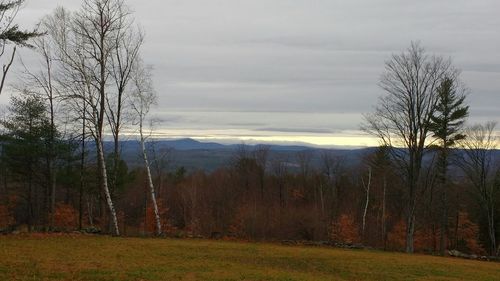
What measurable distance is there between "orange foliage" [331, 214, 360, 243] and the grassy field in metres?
31.0

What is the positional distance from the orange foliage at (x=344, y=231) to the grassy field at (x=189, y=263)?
31042 mm

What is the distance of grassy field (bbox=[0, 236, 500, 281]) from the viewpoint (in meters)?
12.9

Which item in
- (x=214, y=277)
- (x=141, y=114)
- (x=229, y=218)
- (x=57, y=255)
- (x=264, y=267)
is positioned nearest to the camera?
(x=214, y=277)

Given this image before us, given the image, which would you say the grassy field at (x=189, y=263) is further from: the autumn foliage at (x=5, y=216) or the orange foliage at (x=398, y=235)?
the orange foliage at (x=398, y=235)

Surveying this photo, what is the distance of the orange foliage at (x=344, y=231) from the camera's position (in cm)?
5262

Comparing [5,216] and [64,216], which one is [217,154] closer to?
[64,216]

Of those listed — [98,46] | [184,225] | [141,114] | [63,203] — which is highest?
[98,46]

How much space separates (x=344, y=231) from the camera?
173ft

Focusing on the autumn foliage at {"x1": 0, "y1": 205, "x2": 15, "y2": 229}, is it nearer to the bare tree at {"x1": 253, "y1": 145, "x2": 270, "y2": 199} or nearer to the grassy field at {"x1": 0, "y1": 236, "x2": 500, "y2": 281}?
the grassy field at {"x1": 0, "y1": 236, "x2": 500, "y2": 281}

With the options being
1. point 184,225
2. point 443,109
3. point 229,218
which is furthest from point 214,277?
point 184,225

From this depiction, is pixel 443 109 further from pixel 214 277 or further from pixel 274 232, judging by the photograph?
pixel 214 277

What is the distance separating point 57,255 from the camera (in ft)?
50.4

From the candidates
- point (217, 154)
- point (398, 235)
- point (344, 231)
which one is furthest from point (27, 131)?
point (217, 154)

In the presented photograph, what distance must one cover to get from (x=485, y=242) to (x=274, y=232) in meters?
20.8
